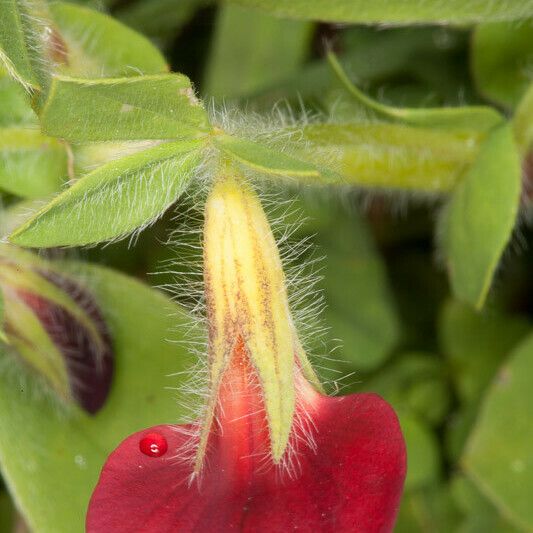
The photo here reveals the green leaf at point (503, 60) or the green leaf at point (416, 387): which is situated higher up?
the green leaf at point (503, 60)

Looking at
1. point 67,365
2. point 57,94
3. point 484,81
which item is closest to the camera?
point 57,94

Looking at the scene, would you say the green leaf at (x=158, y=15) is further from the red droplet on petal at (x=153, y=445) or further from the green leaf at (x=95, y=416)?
the red droplet on petal at (x=153, y=445)

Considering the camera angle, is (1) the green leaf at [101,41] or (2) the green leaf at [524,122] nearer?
(1) the green leaf at [101,41]

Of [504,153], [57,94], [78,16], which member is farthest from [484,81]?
[57,94]

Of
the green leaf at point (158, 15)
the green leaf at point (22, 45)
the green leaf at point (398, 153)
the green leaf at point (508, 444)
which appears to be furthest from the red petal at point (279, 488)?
the green leaf at point (158, 15)

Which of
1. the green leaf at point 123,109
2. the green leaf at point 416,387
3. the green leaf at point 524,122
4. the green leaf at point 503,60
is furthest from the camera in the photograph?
the green leaf at point 416,387

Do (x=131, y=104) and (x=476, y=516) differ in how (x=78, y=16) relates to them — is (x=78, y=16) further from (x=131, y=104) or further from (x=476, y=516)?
(x=476, y=516)
